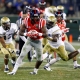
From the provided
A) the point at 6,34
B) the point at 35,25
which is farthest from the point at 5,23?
the point at 35,25

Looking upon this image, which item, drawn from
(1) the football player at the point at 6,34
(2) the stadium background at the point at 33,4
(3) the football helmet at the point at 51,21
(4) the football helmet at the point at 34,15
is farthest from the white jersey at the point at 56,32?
(2) the stadium background at the point at 33,4

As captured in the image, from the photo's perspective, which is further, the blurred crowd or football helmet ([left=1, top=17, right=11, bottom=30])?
the blurred crowd

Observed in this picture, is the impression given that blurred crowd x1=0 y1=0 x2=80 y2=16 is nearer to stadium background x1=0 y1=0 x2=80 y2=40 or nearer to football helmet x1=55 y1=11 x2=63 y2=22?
stadium background x1=0 y1=0 x2=80 y2=40

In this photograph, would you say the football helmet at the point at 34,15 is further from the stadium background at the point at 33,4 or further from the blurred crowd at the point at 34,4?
the blurred crowd at the point at 34,4

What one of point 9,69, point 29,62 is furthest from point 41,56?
point 29,62

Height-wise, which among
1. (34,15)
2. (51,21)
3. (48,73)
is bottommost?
(48,73)

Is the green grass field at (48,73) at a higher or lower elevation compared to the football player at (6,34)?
lower

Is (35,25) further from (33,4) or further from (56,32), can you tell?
(33,4)

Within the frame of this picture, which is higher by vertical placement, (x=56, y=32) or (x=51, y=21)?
(x=51, y=21)

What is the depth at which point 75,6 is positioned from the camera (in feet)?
73.9

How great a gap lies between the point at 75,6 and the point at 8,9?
10.6 ft

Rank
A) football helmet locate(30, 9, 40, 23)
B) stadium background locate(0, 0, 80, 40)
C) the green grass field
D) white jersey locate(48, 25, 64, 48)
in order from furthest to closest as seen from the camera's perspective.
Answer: stadium background locate(0, 0, 80, 40) → white jersey locate(48, 25, 64, 48) → football helmet locate(30, 9, 40, 23) → the green grass field

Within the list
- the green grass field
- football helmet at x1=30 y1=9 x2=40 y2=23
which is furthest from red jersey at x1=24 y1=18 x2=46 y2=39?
the green grass field

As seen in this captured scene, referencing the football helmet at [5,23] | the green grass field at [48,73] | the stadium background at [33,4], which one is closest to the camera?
the green grass field at [48,73]
